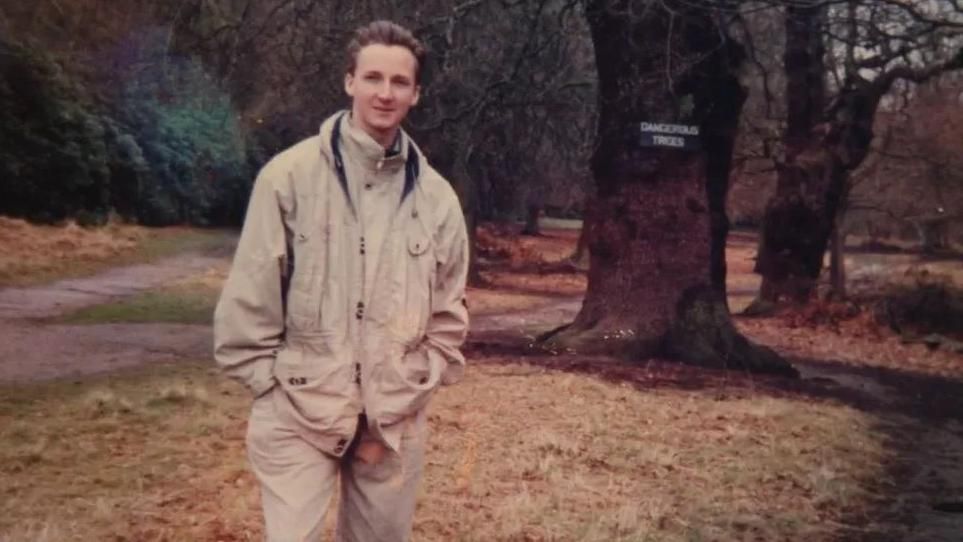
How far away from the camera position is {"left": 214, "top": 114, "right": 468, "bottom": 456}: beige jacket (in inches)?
144

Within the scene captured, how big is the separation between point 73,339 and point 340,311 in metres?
10.9

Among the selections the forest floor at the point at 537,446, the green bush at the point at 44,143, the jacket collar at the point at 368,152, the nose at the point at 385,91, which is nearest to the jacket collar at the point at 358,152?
the jacket collar at the point at 368,152

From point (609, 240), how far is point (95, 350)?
5.41m

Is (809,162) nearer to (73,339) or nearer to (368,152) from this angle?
(73,339)

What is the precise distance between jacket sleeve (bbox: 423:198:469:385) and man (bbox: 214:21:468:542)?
15mm

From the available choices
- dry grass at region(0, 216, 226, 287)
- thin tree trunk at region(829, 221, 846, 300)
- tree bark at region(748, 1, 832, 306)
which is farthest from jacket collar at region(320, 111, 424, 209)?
thin tree trunk at region(829, 221, 846, 300)

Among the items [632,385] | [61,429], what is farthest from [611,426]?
[61,429]

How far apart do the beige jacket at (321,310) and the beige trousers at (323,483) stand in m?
0.06

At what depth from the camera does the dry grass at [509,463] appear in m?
6.49

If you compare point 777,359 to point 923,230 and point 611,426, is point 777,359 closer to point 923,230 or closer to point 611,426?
point 611,426

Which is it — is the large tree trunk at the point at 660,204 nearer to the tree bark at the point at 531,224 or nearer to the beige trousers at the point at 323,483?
the beige trousers at the point at 323,483

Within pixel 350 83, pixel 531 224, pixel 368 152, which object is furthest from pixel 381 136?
pixel 531 224

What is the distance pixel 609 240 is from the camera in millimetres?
13648

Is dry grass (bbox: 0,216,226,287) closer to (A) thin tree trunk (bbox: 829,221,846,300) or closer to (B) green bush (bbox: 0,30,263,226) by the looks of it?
(B) green bush (bbox: 0,30,263,226)
